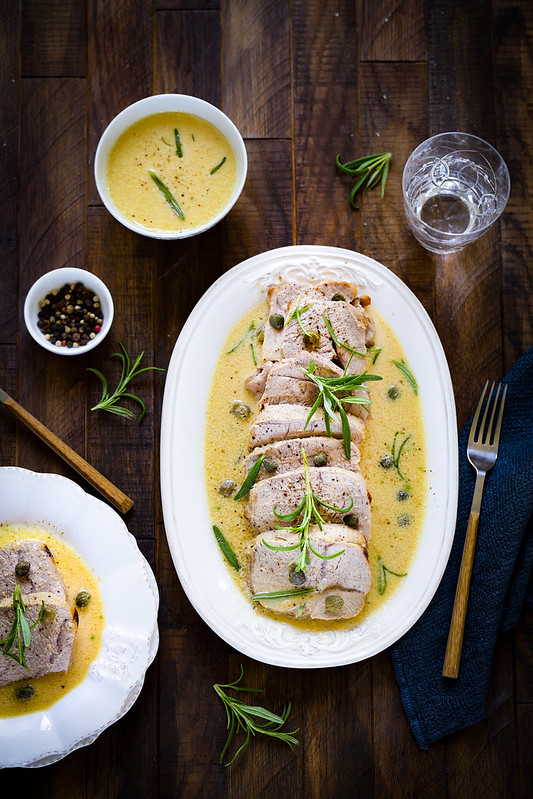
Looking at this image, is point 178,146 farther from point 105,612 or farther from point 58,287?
point 105,612

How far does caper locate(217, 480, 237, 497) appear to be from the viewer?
2.90 meters

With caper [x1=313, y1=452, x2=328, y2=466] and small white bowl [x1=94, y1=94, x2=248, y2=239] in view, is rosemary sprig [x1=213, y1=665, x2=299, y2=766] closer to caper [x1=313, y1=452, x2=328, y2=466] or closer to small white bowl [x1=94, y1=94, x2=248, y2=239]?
caper [x1=313, y1=452, x2=328, y2=466]

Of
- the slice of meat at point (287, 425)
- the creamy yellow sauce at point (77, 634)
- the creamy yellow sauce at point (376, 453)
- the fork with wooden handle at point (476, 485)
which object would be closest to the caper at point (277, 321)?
the creamy yellow sauce at point (376, 453)

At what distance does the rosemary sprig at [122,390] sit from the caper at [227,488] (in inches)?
17.0

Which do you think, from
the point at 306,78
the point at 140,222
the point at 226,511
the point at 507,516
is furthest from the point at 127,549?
the point at 306,78

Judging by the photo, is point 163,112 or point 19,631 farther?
point 163,112

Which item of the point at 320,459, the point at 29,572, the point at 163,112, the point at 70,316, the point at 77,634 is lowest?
the point at 77,634

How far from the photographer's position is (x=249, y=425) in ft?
9.63

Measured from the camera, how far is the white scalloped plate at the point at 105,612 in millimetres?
2689

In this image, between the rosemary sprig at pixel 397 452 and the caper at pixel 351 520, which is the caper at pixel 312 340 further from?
the caper at pixel 351 520

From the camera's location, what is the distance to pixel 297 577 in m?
2.70

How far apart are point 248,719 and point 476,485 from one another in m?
1.29

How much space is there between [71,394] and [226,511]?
31.2 inches

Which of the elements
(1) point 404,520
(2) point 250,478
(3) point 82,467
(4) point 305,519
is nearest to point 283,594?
(4) point 305,519
